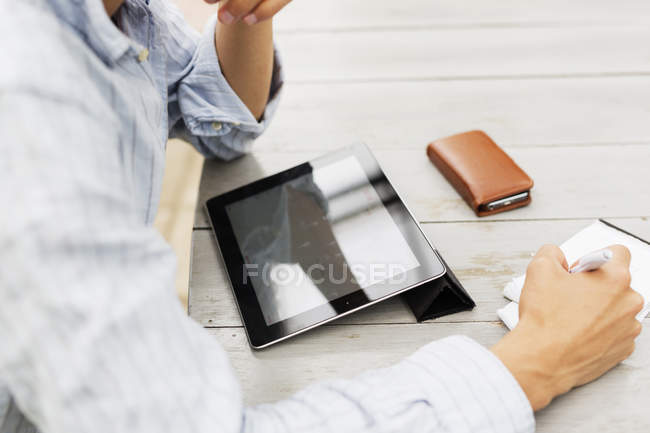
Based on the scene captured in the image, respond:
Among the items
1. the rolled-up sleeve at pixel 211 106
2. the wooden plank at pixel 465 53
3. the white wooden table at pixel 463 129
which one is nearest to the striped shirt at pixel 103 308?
the white wooden table at pixel 463 129

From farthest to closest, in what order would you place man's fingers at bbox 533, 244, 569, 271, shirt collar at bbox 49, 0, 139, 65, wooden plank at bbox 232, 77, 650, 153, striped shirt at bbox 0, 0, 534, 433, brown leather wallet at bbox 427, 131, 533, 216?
1. wooden plank at bbox 232, 77, 650, 153
2. brown leather wallet at bbox 427, 131, 533, 216
3. man's fingers at bbox 533, 244, 569, 271
4. shirt collar at bbox 49, 0, 139, 65
5. striped shirt at bbox 0, 0, 534, 433

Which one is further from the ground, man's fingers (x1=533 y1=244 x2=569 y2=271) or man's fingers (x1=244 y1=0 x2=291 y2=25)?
man's fingers (x1=244 y1=0 x2=291 y2=25)

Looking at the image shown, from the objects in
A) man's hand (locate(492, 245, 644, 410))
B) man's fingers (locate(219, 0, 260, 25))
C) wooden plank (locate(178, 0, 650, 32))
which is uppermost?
man's fingers (locate(219, 0, 260, 25))

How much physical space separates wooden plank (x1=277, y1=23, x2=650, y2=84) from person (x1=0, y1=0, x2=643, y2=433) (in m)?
0.37

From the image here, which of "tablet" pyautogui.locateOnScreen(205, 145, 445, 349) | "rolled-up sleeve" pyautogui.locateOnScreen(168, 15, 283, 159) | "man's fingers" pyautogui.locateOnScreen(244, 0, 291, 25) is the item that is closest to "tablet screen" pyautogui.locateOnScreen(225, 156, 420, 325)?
"tablet" pyautogui.locateOnScreen(205, 145, 445, 349)

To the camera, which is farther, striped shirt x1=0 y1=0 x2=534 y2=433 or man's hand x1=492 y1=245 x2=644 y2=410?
man's hand x1=492 y1=245 x2=644 y2=410

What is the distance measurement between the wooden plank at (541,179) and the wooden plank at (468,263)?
0.06 feet

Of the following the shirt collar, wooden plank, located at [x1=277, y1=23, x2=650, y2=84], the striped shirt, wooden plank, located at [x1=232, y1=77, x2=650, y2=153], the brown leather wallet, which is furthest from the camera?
wooden plank, located at [x1=277, y1=23, x2=650, y2=84]

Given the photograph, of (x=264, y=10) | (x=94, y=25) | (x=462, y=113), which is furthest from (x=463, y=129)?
(x=94, y=25)

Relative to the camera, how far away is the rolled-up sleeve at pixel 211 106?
31.8 inches

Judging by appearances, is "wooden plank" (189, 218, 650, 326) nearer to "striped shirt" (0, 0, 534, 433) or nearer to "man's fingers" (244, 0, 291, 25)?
"striped shirt" (0, 0, 534, 433)

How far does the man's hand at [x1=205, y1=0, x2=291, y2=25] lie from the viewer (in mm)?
639

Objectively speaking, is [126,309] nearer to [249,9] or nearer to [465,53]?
[249,9]

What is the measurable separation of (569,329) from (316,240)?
1.04 feet
